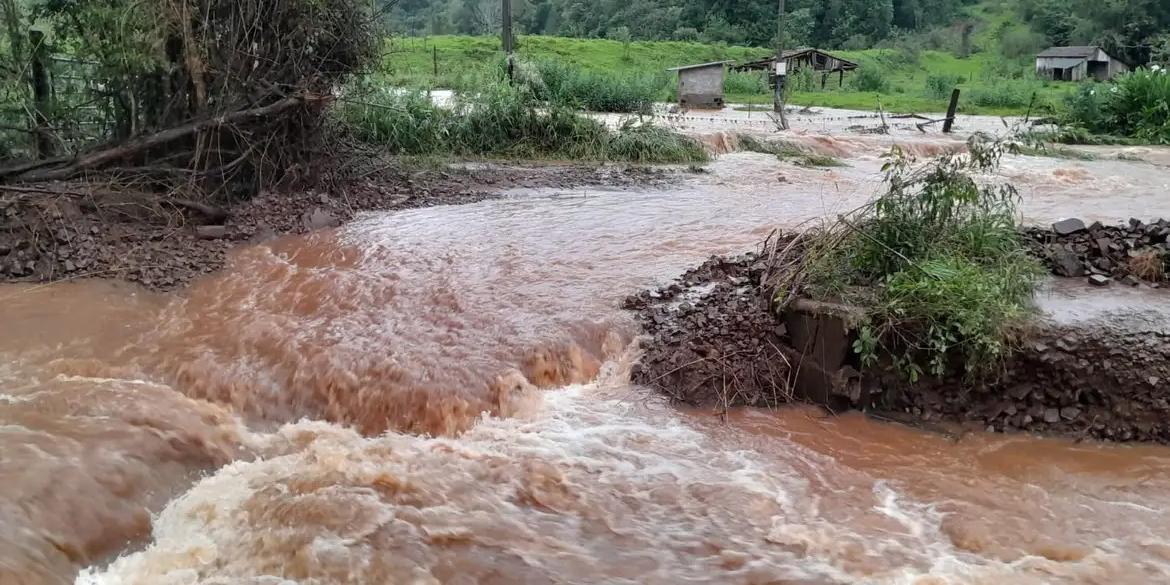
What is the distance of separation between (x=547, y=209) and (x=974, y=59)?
46886mm

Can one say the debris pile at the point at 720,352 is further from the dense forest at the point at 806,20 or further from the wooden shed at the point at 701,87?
the dense forest at the point at 806,20

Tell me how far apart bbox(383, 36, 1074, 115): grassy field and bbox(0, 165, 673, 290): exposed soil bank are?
19.1ft

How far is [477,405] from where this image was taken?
19.5ft

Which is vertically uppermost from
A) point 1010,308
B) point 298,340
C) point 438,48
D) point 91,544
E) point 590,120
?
point 438,48

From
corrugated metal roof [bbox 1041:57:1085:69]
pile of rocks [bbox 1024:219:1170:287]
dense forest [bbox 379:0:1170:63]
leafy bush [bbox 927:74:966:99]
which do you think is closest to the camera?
pile of rocks [bbox 1024:219:1170:287]

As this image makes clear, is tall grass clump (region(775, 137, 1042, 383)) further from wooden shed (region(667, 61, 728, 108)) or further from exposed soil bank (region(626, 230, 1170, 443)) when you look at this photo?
wooden shed (region(667, 61, 728, 108))

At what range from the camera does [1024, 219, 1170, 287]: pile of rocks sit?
6.46 metres

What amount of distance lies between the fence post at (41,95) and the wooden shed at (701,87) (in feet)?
61.3

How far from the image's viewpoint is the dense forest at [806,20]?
48.9 metres

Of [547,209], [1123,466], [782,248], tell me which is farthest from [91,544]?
[547,209]

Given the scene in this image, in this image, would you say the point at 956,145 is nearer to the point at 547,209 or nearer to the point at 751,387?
the point at 547,209

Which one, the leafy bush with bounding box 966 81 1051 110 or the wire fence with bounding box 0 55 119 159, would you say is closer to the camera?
the wire fence with bounding box 0 55 119 159

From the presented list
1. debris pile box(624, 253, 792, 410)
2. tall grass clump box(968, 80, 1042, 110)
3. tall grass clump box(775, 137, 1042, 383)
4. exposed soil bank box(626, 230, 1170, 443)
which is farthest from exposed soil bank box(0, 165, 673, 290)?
tall grass clump box(968, 80, 1042, 110)

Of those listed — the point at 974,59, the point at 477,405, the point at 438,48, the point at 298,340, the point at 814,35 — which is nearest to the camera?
the point at 477,405
